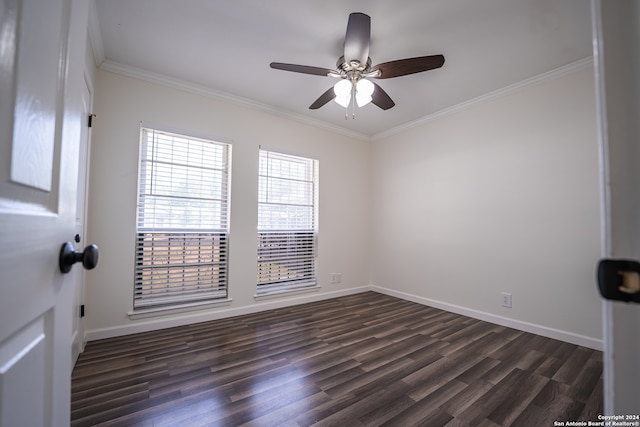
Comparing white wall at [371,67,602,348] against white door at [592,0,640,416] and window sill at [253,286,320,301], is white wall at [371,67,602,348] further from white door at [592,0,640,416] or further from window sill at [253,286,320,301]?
white door at [592,0,640,416]

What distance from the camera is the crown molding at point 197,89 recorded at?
2.52m

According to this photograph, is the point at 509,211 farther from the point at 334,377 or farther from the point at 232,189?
the point at 232,189

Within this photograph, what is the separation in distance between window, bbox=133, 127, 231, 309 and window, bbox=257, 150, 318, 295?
0.50 m

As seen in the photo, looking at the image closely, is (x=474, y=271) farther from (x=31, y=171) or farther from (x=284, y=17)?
(x=31, y=171)

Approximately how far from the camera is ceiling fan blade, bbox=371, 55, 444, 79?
6.24 ft

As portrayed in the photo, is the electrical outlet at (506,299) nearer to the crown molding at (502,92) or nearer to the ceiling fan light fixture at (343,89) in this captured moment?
the crown molding at (502,92)

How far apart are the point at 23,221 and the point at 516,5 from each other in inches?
110

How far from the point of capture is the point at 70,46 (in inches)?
26.6

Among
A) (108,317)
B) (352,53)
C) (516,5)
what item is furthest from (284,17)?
(108,317)

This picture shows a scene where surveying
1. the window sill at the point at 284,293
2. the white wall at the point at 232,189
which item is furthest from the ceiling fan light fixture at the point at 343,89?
the window sill at the point at 284,293

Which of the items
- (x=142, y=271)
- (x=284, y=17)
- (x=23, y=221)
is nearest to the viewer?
(x=23, y=221)

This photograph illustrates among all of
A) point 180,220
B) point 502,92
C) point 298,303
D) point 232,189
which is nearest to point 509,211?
point 502,92

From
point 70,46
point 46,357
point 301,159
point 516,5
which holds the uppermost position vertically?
point 516,5

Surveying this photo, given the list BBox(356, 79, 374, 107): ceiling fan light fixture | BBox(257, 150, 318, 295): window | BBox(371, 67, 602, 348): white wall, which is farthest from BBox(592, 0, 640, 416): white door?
BBox(257, 150, 318, 295): window
